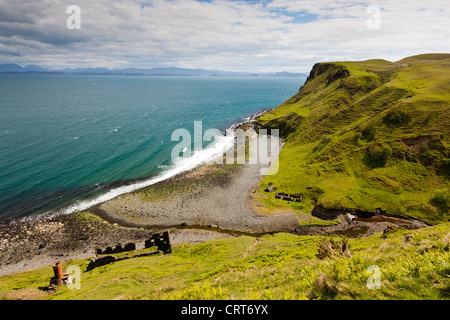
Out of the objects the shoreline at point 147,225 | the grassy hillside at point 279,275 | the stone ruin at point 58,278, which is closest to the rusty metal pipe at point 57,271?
the stone ruin at point 58,278

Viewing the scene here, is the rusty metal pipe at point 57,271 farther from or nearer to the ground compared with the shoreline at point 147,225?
farther from the ground

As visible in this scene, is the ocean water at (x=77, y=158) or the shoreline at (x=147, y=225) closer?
the shoreline at (x=147, y=225)

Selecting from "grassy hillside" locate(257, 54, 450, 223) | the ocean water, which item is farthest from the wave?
"grassy hillside" locate(257, 54, 450, 223)

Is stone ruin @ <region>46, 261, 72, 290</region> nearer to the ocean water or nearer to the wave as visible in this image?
the wave

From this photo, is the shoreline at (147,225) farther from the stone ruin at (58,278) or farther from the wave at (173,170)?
the stone ruin at (58,278)

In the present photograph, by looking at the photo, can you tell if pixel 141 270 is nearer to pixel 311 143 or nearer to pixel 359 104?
pixel 311 143

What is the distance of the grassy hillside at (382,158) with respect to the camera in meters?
56.4

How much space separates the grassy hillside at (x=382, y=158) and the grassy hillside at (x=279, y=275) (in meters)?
34.1

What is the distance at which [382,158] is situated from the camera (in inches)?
2611

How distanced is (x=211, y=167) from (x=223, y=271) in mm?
61371

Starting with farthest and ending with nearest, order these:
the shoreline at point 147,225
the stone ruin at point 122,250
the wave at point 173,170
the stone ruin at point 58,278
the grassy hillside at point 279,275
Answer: the wave at point 173,170 → the shoreline at point 147,225 → the stone ruin at point 122,250 → the stone ruin at point 58,278 → the grassy hillside at point 279,275

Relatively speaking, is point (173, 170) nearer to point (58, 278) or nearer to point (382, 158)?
point (58, 278)

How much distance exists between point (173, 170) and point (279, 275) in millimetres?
69283

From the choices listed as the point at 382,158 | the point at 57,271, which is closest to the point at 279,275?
the point at 57,271
